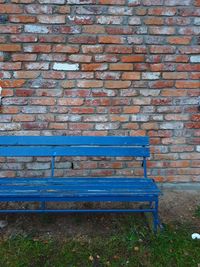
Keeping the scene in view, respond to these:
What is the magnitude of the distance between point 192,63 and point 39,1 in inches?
61.3

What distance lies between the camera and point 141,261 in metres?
2.65

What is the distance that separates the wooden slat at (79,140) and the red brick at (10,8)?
115 centimetres

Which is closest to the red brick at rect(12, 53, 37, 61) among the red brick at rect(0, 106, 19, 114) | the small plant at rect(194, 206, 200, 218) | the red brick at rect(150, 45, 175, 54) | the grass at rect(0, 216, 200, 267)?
the red brick at rect(0, 106, 19, 114)

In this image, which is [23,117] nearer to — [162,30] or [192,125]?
[162,30]

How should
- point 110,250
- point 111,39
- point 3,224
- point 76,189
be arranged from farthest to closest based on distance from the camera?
point 111,39, point 3,224, point 76,189, point 110,250

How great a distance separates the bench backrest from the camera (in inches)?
127

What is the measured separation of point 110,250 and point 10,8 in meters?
2.30

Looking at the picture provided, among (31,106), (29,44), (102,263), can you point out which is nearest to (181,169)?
(102,263)

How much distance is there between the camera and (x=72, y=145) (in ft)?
10.9

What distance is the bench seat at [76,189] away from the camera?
2.76 m

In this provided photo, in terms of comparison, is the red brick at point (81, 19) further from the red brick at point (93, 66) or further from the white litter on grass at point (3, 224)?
the white litter on grass at point (3, 224)

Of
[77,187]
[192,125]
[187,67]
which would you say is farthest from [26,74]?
[192,125]

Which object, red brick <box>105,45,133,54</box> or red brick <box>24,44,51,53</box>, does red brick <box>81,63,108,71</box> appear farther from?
red brick <box>24,44,51,53</box>

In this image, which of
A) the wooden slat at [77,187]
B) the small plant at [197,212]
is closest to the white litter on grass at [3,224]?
the wooden slat at [77,187]
